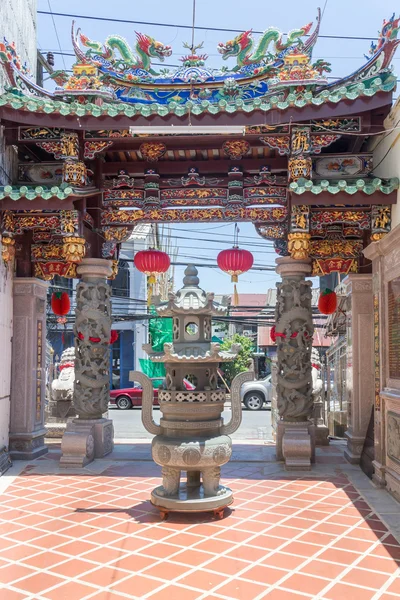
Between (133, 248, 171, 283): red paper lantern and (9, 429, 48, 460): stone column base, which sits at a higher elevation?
(133, 248, 171, 283): red paper lantern

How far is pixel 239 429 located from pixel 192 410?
855 cm

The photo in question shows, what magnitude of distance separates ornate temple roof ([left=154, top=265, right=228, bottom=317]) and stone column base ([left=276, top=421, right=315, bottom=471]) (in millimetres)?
2654

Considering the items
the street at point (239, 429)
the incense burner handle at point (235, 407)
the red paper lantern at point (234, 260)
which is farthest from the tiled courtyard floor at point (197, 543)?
the street at point (239, 429)

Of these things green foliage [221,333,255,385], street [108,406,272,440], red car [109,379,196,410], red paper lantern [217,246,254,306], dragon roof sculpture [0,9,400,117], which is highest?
dragon roof sculpture [0,9,400,117]

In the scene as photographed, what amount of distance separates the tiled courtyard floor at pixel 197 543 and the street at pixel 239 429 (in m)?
4.86

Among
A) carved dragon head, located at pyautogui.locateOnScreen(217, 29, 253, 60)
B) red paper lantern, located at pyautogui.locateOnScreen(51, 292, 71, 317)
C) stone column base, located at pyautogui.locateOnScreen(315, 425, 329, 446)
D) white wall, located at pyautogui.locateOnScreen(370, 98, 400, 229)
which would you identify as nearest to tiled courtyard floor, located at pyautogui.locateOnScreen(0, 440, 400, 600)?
stone column base, located at pyautogui.locateOnScreen(315, 425, 329, 446)

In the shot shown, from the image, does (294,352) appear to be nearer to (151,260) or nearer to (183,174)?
(151,260)

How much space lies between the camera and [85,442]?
8.20 metres

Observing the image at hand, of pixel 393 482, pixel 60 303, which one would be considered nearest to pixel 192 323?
pixel 393 482

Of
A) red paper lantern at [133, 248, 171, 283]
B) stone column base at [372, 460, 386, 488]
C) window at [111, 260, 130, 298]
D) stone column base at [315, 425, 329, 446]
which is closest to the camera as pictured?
stone column base at [372, 460, 386, 488]

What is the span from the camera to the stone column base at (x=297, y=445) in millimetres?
7941

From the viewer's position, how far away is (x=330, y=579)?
4293 millimetres

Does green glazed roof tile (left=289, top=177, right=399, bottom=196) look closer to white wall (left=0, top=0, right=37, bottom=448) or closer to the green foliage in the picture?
white wall (left=0, top=0, right=37, bottom=448)

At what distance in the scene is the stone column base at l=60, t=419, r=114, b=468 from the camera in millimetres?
8148
